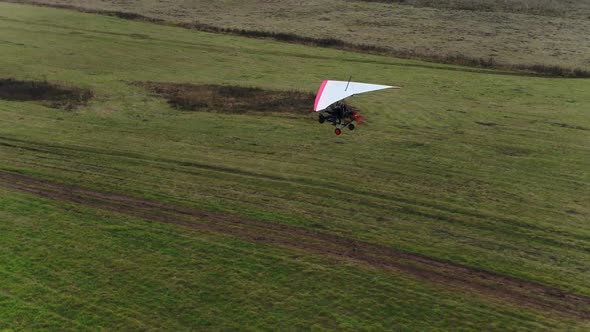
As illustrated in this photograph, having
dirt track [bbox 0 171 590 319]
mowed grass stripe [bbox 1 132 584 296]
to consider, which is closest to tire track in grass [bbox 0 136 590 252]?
mowed grass stripe [bbox 1 132 584 296]

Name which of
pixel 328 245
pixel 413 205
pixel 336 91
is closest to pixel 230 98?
pixel 336 91

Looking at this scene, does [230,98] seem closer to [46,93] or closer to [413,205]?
[46,93]

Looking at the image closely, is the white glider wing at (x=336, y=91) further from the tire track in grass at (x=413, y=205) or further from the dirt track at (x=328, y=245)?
the dirt track at (x=328, y=245)

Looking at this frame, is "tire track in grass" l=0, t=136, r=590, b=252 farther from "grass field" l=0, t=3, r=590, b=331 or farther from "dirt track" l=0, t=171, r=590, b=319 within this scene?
"dirt track" l=0, t=171, r=590, b=319

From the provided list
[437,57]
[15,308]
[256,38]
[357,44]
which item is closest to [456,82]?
[437,57]

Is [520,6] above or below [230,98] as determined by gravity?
above

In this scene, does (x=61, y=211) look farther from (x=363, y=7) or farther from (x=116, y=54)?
(x=363, y=7)

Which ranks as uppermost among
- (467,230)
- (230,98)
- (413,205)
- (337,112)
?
(337,112)
